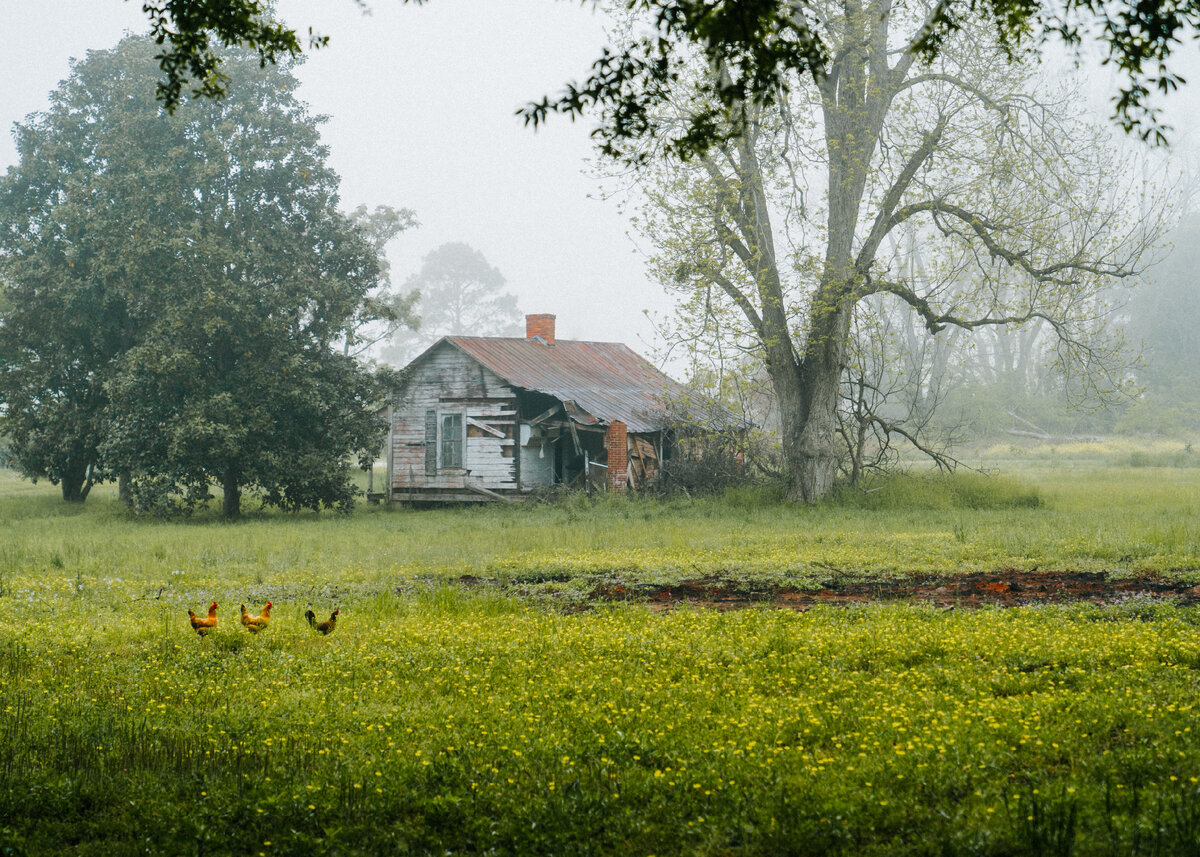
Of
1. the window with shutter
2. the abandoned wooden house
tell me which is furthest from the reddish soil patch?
the window with shutter

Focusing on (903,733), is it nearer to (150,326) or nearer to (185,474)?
(185,474)

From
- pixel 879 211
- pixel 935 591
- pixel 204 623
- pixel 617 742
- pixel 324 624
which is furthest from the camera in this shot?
pixel 879 211

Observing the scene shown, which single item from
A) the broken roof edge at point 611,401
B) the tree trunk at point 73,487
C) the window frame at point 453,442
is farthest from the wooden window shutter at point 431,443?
the tree trunk at point 73,487

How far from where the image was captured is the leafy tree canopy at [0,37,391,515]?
1153 inches

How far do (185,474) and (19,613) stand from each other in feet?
61.9

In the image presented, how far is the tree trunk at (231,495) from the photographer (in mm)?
30828

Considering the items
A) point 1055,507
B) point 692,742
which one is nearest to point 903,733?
point 692,742

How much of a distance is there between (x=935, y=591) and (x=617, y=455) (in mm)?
19463

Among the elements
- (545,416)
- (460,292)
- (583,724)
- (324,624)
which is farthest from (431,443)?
(460,292)

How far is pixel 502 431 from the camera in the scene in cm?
3353

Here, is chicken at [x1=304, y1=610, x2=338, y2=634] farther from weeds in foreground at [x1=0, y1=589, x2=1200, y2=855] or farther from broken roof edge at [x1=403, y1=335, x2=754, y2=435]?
broken roof edge at [x1=403, y1=335, x2=754, y2=435]

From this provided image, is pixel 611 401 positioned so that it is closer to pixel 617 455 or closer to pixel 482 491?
pixel 617 455

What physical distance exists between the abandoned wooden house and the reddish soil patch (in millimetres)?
18234

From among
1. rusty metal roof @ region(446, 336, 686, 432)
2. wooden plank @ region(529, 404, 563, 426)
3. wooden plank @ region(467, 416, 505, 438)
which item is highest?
rusty metal roof @ region(446, 336, 686, 432)
